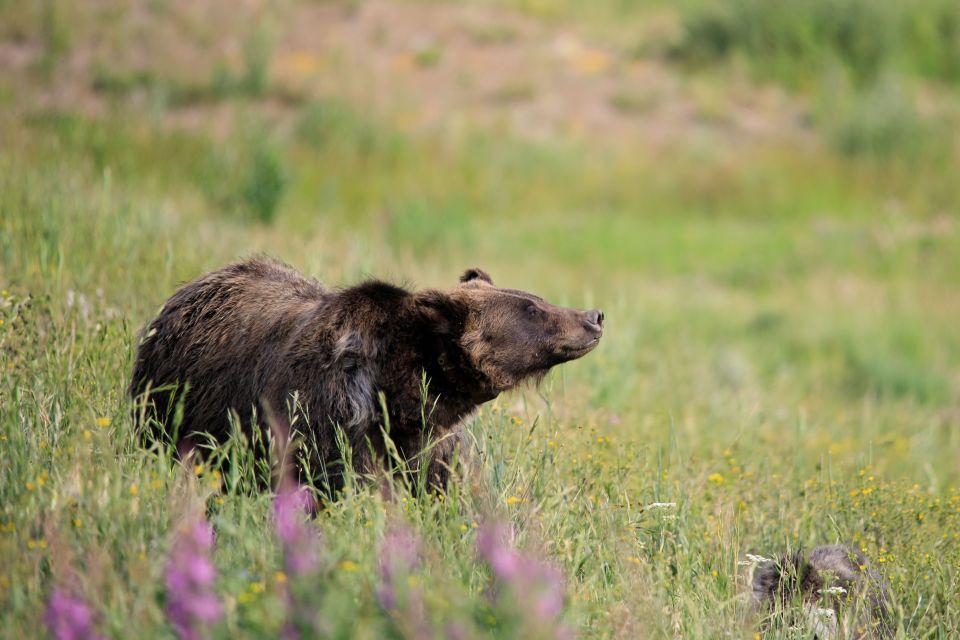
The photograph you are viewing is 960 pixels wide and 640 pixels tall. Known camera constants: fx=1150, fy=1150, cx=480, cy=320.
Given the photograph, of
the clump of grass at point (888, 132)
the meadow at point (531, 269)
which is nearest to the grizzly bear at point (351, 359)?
the meadow at point (531, 269)

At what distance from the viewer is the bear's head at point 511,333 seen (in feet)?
16.7

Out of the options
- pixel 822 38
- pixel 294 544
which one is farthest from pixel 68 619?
pixel 822 38

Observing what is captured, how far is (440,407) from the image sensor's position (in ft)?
16.5

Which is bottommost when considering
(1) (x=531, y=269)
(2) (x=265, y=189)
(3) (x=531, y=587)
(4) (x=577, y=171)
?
(1) (x=531, y=269)

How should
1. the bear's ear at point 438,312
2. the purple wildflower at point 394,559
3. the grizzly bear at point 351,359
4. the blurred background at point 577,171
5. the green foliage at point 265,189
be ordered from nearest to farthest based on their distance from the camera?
the purple wildflower at point 394,559 < the grizzly bear at point 351,359 < the bear's ear at point 438,312 < the blurred background at point 577,171 < the green foliage at point 265,189

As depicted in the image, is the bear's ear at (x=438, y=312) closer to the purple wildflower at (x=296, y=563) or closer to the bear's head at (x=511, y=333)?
the bear's head at (x=511, y=333)

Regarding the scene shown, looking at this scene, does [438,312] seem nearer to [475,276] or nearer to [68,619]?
[475,276]

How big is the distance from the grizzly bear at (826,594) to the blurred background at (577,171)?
7.27 feet

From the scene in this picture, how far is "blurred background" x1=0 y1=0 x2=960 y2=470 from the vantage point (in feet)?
29.7

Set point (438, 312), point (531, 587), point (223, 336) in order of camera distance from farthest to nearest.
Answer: point (223, 336) → point (438, 312) → point (531, 587)

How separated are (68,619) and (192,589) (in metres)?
0.34

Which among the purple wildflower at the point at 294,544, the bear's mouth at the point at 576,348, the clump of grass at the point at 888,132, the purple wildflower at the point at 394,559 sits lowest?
the clump of grass at the point at 888,132

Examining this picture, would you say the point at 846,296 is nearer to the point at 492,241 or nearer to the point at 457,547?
the point at 492,241

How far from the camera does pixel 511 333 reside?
205 inches
